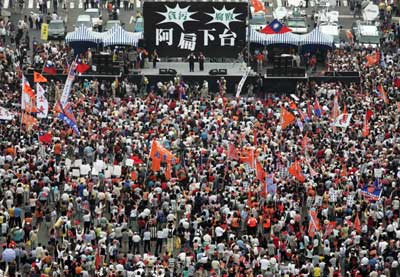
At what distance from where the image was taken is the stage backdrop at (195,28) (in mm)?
80438

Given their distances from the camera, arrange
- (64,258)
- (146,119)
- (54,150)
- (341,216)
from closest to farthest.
A: 1. (64,258)
2. (341,216)
3. (54,150)
4. (146,119)

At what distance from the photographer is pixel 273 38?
8156 centimetres

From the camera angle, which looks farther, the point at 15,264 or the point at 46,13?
the point at 46,13

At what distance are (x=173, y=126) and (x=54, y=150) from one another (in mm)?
6106

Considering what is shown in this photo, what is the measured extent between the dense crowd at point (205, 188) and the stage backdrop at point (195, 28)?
608 centimetres

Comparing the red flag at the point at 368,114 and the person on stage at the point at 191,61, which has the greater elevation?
the red flag at the point at 368,114

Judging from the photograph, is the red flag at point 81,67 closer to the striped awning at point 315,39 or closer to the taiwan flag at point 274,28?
the taiwan flag at point 274,28

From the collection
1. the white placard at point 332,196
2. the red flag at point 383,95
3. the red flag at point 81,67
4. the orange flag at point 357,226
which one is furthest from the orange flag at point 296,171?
the red flag at point 81,67

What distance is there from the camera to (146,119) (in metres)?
70.1

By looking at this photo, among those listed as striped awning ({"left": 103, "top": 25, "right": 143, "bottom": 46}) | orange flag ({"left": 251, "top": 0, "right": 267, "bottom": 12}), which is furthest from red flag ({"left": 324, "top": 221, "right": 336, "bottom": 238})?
orange flag ({"left": 251, "top": 0, "right": 267, "bottom": 12})

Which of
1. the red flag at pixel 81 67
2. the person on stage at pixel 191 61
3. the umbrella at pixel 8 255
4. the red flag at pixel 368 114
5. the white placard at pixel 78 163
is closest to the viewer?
the umbrella at pixel 8 255

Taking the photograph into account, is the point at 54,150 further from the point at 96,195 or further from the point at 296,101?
the point at 296,101

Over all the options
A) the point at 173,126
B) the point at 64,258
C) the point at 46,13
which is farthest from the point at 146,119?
the point at 46,13

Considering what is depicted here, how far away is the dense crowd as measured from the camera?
54.5 m
